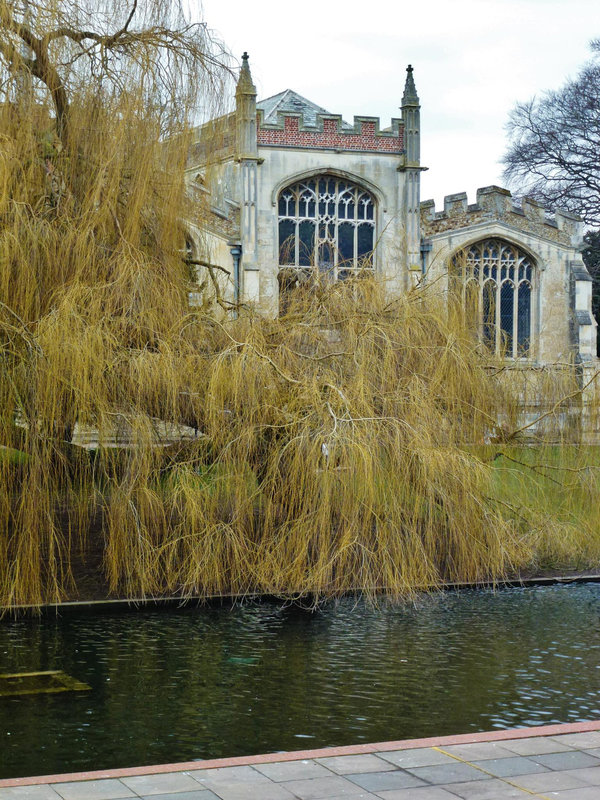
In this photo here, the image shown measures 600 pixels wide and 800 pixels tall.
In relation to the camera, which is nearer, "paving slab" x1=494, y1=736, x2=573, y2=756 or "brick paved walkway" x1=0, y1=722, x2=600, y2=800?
"brick paved walkway" x1=0, y1=722, x2=600, y2=800

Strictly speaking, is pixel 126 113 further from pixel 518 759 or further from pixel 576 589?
pixel 518 759

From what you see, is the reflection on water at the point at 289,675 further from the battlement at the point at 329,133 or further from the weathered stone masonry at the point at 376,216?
the battlement at the point at 329,133

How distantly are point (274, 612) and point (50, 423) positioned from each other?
297 centimetres

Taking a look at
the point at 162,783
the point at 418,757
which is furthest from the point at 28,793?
the point at 418,757

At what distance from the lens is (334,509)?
35.5 ft

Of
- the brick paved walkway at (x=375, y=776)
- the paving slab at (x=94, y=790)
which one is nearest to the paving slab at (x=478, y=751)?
the brick paved walkway at (x=375, y=776)

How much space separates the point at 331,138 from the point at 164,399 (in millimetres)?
20145

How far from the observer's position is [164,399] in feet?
36.3

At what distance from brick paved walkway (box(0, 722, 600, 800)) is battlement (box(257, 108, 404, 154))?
25.3 metres

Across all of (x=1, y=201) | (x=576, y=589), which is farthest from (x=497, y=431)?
(x=1, y=201)

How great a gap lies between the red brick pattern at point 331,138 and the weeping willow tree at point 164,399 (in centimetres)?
1698

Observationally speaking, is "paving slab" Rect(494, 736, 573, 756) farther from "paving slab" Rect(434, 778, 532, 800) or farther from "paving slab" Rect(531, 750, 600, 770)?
"paving slab" Rect(434, 778, 532, 800)

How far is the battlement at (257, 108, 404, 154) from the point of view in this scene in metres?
29.5

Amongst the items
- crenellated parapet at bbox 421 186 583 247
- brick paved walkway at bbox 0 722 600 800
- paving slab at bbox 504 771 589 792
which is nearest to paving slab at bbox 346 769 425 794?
brick paved walkway at bbox 0 722 600 800
